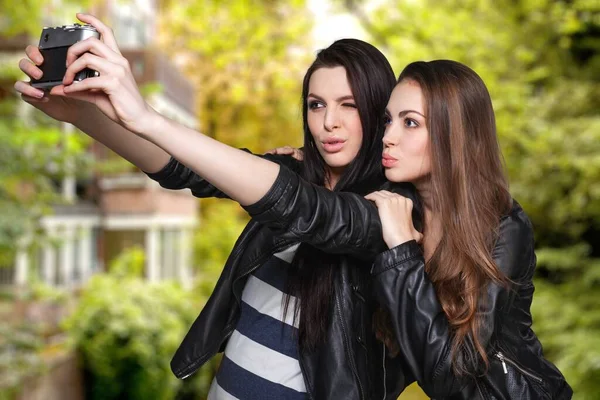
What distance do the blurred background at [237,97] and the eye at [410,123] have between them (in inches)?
93.7

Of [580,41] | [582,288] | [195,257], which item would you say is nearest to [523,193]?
[582,288]

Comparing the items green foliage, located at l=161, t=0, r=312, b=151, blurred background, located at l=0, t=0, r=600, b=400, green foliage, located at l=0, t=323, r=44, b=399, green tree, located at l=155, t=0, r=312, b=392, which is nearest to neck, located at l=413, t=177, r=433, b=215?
blurred background, located at l=0, t=0, r=600, b=400

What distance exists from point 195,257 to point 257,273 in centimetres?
1578

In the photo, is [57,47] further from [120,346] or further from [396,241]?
[120,346]

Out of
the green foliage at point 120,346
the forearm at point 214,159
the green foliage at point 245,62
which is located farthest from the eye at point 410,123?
the green foliage at point 120,346

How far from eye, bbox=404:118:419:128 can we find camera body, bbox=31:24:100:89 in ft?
1.99

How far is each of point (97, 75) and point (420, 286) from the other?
0.69 m

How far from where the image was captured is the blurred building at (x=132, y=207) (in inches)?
510

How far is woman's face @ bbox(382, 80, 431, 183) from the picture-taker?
1629 mm

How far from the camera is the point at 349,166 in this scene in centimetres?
185

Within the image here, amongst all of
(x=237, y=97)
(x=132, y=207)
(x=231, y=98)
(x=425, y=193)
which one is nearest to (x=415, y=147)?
(x=425, y=193)

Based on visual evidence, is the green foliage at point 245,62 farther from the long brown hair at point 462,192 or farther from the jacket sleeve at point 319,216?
the jacket sleeve at point 319,216

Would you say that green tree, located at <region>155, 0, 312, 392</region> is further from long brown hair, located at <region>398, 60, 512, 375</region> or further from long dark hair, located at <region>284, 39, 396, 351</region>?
long brown hair, located at <region>398, 60, 512, 375</region>

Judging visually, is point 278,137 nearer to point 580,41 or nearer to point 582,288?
point 580,41
